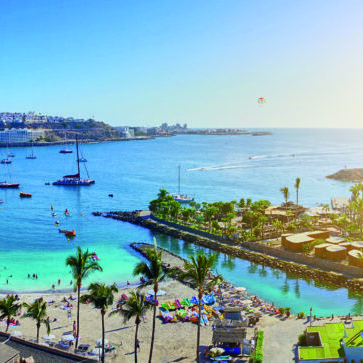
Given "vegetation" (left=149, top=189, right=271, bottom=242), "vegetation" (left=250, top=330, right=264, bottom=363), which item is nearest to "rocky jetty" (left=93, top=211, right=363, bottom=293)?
"vegetation" (left=149, top=189, right=271, bottom=242)

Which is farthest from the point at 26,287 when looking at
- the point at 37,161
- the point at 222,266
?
the point at 37,161

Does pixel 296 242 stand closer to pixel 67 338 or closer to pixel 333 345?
pixel 333 345

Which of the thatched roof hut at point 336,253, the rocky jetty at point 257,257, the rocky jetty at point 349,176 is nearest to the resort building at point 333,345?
the rocky jetty at point 257,257

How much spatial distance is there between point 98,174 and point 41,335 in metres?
112

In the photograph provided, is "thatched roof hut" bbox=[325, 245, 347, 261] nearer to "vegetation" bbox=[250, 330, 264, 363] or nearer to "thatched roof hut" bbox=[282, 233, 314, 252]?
"thatched roof hut" bbox=[282, 233, 314, 252]

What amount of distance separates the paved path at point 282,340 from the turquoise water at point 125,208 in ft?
21.0

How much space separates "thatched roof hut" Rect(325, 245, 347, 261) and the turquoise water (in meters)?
4.30

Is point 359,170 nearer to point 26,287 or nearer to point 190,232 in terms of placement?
point 190,232

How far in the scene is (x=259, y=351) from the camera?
2588 centimetres

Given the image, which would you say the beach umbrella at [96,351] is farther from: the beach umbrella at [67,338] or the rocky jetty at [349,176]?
the rocky jetty at [349,176]

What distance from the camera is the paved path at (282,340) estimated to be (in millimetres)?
25922

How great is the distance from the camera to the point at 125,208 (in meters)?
84.9

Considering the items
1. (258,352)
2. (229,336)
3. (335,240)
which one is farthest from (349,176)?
(258,352)

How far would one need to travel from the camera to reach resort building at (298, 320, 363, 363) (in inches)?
924
